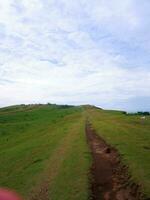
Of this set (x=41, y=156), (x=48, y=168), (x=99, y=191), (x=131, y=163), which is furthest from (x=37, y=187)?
(x=41, y=156)

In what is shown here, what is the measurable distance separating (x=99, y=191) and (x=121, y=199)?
175cm

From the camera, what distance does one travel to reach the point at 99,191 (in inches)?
649

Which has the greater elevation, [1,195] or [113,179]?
[1,195]

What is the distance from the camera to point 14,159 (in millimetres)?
29312

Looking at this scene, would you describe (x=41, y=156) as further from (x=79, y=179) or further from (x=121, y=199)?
(x=121, y=199)

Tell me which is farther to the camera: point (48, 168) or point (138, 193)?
point (48, 168)

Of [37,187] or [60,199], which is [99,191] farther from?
[37,187]

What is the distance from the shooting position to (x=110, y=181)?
60.9 ft

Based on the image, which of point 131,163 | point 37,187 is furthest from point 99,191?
point 131,163

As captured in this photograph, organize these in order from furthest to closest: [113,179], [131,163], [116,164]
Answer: [116,164] < [131,163] < [113,179]

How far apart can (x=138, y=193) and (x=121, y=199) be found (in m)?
0.96

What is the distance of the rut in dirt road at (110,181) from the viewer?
1561 cm

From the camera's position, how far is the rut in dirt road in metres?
15.6

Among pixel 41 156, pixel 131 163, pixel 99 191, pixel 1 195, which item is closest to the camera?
pixel 1 195
